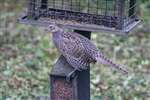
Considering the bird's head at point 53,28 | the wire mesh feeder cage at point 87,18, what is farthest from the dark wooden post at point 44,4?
the bird's head at point 53,28

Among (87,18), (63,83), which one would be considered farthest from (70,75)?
(87,18)

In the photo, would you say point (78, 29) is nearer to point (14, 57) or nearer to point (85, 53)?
point (85, 53)

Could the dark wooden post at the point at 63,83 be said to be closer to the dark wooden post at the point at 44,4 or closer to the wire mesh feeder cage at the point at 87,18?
the wire mesh feeder cage at the point at 87,18

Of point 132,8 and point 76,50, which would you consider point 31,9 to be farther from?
point 132,8

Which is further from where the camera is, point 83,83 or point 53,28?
point 83,83

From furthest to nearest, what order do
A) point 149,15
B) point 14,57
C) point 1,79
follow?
point 149,15
point 14,57
point 1,79

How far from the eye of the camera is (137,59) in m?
8.95

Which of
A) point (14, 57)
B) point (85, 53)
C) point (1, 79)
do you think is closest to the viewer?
point (85, 53)

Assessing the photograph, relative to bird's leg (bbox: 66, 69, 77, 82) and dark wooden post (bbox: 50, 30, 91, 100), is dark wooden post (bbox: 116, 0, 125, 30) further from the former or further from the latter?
bird's leg (bbox: 66, 69, 77, 82)

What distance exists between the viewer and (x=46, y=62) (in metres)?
8.77

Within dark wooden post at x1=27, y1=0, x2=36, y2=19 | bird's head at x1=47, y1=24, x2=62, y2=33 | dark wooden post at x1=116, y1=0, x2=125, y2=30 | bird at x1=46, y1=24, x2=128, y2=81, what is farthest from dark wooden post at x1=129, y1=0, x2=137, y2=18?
dark wooden post at x1=27, y1=0, x2=36, y2=19

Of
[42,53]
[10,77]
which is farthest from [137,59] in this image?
[10,77]

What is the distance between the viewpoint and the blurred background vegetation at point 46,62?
7676 mm

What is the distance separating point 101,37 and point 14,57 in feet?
5.59
